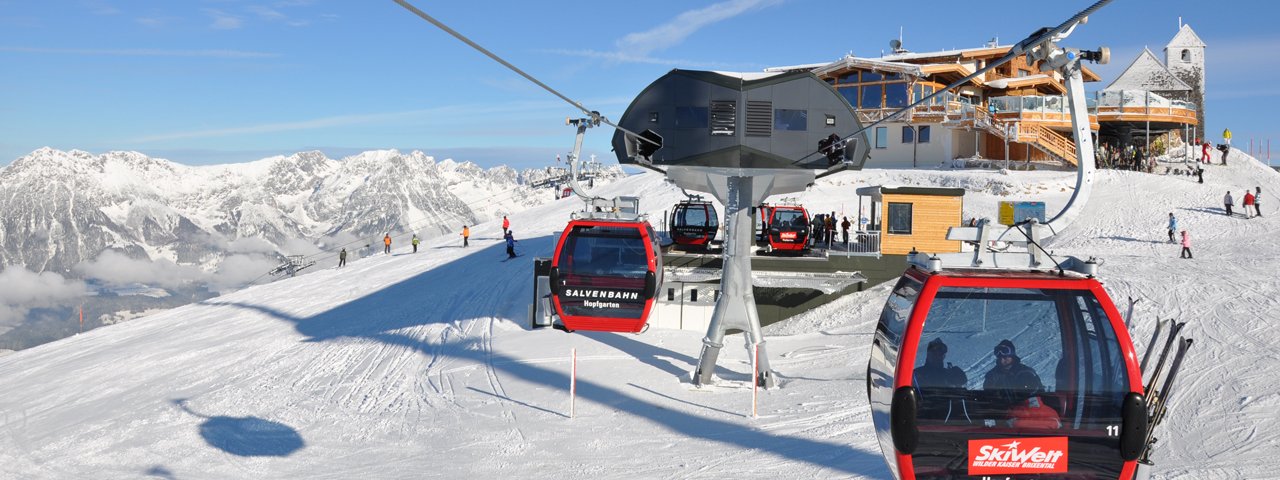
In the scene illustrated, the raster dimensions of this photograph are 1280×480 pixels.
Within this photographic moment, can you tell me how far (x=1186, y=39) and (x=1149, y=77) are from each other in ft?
19.7

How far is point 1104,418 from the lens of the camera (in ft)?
19.1

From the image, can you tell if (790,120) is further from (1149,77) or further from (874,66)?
(1149,77)

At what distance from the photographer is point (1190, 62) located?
6366 cm

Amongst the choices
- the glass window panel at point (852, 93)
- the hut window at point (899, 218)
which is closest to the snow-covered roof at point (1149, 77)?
the glass window panel at point (852, 93)

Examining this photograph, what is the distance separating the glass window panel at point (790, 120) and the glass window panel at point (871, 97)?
31.3 m

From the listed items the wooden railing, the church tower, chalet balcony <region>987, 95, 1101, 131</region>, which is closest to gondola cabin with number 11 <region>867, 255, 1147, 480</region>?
the wooden railing

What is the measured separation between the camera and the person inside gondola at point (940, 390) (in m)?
5.88

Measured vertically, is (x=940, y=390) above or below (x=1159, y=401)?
above

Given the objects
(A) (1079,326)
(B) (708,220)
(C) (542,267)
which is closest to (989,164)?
(B) (708,220)

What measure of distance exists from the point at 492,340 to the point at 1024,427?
1493cm

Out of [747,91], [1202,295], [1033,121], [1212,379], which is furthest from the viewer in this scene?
[1033,121]

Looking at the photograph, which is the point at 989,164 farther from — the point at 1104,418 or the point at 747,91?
the point at 1104,418

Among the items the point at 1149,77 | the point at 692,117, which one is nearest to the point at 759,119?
the point at 692,117

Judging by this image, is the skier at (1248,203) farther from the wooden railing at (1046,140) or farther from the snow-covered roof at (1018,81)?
the snow-covered roof at (1018,81)
